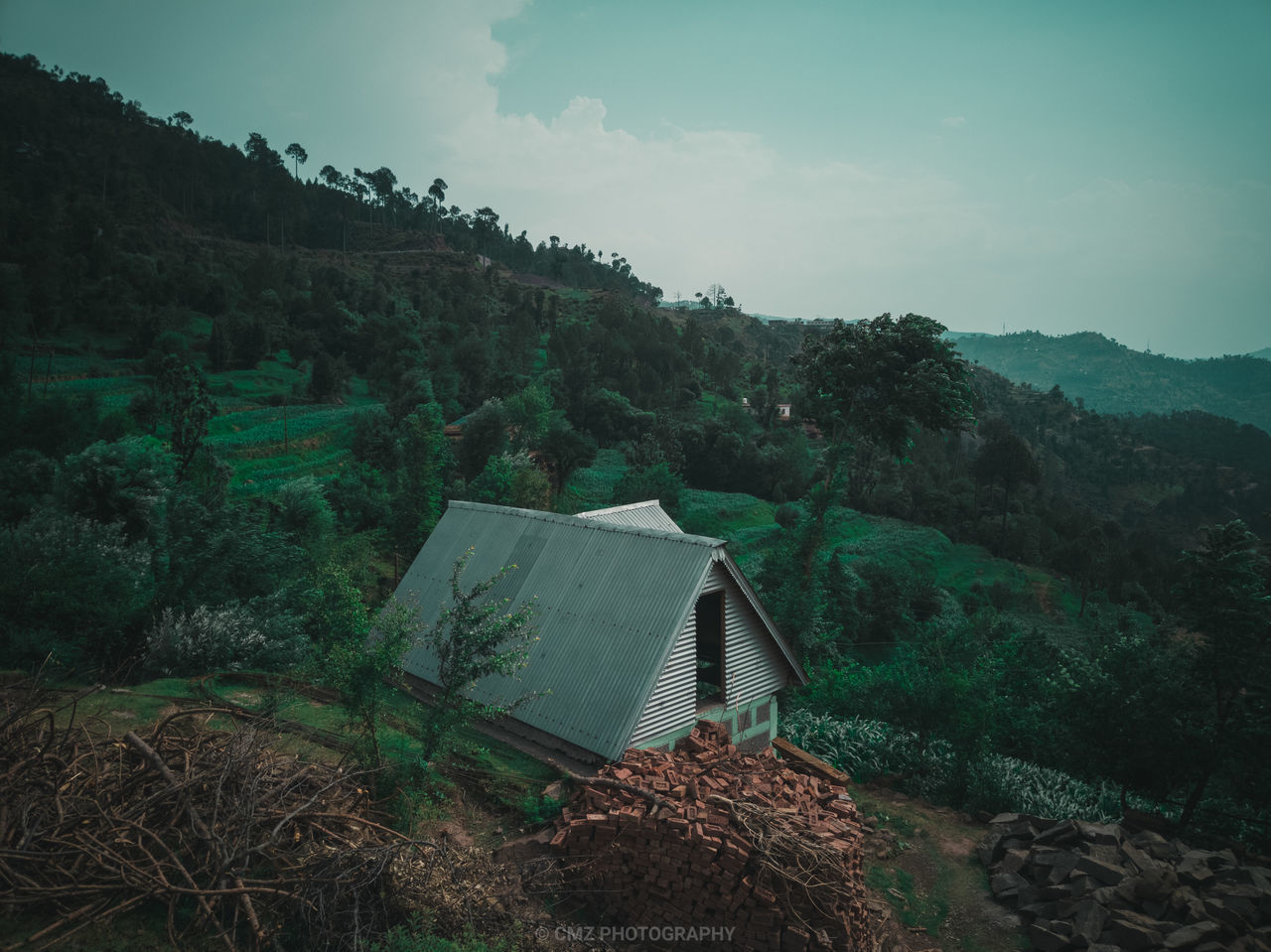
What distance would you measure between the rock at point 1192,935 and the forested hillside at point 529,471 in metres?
6.14

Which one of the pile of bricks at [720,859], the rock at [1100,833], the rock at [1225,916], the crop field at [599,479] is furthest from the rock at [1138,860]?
the crop field at [599,479]

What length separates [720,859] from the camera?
9.52m

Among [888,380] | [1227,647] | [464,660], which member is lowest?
[464,660]

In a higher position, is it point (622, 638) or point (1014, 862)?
point (622, 638)

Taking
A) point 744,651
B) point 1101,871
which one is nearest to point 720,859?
point 744,651

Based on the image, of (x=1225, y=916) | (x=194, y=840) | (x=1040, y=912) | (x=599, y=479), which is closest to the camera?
(x=194, y=840)

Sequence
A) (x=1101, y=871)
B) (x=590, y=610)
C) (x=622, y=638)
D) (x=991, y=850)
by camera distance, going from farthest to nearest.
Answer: (x=590, y=610) < (x=622, y=638) < (x=991, y=850) < (x=1101, y=871)

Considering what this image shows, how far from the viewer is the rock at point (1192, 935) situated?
9219 millimetres

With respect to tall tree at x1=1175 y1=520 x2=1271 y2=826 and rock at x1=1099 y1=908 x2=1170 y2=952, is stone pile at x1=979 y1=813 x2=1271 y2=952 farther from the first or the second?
tall tree at x1=1175 y1=520 x2=1271 y2=826

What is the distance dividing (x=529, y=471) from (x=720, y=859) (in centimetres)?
2375

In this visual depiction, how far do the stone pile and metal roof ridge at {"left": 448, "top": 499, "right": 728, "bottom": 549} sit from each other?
25.0ft

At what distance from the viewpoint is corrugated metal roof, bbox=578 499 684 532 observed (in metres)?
18.4

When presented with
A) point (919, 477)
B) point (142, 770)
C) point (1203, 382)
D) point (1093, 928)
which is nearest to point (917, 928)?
point (1093, 928)

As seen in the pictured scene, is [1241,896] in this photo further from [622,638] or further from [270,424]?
[270,424]
